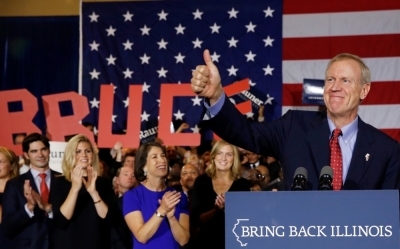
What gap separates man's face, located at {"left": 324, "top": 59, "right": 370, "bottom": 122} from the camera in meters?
2.53

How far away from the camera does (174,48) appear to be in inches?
348

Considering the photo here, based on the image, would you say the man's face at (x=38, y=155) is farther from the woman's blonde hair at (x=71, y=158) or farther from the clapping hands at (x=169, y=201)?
the clapping hands at (x=169, y=201)

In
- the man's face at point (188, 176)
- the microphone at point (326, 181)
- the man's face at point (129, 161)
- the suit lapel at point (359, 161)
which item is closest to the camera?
the microphone at point (326, 181)

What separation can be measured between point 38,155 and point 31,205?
42cm

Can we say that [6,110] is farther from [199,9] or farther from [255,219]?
[255,219]

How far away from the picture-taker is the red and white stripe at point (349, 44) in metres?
8.35

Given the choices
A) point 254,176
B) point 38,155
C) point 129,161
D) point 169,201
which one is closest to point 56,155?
point 129,161

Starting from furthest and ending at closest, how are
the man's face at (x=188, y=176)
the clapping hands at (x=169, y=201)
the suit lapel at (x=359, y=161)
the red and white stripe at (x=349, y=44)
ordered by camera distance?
the red and white stripe at (x=349, y=44) < the man's face at (x=188, y=176) < the clapping hands at (x=169, y=201) < the suit lapel at (x=359, y=161)

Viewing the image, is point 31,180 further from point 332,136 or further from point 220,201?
point 332,136

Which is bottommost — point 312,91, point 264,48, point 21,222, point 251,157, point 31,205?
point 21,222

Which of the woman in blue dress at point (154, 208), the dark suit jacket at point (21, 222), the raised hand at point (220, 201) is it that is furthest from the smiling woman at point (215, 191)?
the dark suit jacket at point (21, 222)

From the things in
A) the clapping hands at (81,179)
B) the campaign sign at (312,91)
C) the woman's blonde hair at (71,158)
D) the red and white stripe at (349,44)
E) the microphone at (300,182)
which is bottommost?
the microphone at (300,182)

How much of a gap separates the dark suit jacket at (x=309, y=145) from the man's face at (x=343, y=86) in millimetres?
117

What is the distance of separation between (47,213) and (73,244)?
327 mm
